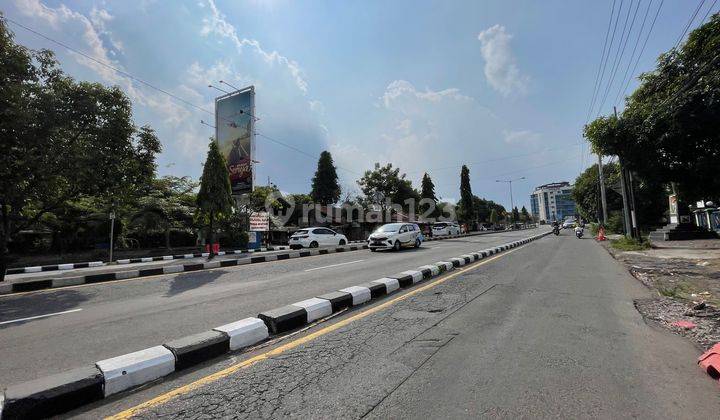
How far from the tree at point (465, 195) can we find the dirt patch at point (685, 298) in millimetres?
53253

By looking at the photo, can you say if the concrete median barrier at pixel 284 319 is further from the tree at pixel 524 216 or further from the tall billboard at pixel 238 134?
the tree at pixel 524 216

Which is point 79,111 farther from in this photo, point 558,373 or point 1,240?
point 558,373

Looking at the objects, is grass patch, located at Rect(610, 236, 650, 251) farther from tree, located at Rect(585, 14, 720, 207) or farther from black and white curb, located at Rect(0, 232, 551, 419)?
black and white curb, located at Rect(0, 232, 551, 419)

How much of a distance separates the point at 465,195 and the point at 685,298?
5919 centimetres

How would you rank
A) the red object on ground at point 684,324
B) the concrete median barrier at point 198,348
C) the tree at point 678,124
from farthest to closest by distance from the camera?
the tree at point 678,124
the red object on ground at point 684,324
the concrete median barrier at point 198,348

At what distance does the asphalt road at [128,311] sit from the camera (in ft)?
13.4

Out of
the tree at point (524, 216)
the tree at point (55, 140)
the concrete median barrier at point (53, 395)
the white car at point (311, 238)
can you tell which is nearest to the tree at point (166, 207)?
the white car at point (311, 238)

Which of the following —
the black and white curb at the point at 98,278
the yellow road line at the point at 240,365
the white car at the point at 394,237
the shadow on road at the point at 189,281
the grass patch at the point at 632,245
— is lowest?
the yellow road line at the point at 240,365

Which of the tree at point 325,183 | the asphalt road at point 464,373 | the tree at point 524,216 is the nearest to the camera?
the asphalt road at point 464,373

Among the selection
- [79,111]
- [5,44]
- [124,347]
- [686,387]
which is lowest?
[686,387]

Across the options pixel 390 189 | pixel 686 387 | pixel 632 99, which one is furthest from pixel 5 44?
pixel 390 189

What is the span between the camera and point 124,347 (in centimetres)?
420

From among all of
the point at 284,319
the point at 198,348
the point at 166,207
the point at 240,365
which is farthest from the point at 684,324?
the point at 166,207

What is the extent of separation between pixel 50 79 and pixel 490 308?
14.5 meters
